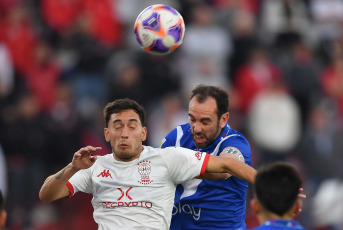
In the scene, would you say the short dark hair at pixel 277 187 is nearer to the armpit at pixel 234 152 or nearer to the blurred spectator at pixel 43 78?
the armpit at pixel 234 152

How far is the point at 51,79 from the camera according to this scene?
14.7m

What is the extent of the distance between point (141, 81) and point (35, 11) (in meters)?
2.94

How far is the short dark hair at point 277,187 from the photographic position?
553cm

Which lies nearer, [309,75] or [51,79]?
[51,79]

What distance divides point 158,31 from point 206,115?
1.02 metres

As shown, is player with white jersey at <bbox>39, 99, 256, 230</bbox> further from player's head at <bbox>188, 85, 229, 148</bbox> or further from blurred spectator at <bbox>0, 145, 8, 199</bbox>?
blurred spectator at <bbox>0, 145, 8, 199</bbox>

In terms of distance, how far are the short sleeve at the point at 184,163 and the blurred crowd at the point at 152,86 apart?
6283mm

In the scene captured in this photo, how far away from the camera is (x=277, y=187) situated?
5.58 metres

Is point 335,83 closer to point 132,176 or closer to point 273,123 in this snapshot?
point 273,123

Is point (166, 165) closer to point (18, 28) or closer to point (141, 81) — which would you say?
point (141, 81)

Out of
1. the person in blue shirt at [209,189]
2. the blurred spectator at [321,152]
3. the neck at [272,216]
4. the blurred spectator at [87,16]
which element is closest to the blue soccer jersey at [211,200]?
the person in blue shirt at [209,189]

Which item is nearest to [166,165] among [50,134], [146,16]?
[146,16]

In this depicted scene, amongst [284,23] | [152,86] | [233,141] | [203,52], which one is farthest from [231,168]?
[284,23]

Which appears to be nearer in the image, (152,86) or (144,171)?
(144,171)
